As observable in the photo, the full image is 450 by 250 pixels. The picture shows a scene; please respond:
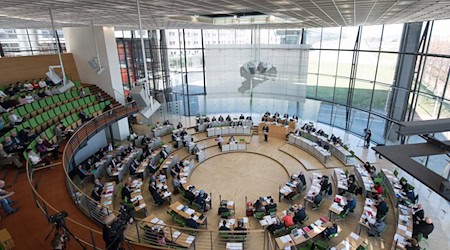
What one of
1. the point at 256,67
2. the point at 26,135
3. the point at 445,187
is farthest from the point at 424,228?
the point at 26,135

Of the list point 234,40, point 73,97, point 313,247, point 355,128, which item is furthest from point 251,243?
point 355,128

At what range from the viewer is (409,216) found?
981 cm

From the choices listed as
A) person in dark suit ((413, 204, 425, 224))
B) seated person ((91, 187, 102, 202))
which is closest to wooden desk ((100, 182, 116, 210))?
seated person ((91, 187, 102, 202))

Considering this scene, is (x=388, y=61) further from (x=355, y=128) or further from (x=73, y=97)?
(x=73, y=97)

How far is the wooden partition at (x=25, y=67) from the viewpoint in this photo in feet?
48.8

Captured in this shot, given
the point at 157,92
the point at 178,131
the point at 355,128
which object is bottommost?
the point at 355,128

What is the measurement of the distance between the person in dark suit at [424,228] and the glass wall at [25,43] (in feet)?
72.2

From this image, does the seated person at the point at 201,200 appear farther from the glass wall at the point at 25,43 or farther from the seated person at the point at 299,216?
the glass wall at the point at 25,43

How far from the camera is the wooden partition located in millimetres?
14867

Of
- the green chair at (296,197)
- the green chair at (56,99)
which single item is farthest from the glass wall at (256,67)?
the green chair at (56,99)

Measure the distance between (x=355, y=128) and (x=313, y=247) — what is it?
19002 millimetres

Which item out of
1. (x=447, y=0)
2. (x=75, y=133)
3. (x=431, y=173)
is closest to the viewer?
(x=431, y=173)

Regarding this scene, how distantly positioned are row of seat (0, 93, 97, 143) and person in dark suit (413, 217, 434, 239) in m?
15.2

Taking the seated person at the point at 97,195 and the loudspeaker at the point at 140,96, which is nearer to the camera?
the loudspeaker at the point at 140,96
